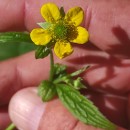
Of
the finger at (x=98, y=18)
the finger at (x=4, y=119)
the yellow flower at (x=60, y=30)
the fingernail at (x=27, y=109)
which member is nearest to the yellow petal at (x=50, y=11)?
the yellow flower at (x=60, y=30)

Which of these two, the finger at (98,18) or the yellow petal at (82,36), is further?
the finger at (98,18)

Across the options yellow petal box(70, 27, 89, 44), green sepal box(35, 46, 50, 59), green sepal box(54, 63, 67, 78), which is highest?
yellow petal box(70, 27, 89, 44)

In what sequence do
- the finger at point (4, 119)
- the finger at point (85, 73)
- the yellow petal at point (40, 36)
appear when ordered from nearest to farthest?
the yellow petal at point (40, 36) → the finger at point (85, 73) → the finger at point (4, 119)

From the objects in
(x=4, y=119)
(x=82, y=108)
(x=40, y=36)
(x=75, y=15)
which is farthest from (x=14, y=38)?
(x=4, y=119)

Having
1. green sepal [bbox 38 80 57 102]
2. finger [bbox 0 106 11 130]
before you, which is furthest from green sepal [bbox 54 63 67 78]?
finger [bbox 0 106 11 130]

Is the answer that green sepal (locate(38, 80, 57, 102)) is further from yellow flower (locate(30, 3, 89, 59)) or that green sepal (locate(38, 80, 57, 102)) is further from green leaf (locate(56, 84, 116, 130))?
yellow flower (locate(30, 3, 89, 59))

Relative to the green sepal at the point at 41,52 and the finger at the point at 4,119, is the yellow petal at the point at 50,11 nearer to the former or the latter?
the green sepal at the point at 41,52

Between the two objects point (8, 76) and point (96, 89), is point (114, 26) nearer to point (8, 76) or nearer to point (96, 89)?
point (96, 89)

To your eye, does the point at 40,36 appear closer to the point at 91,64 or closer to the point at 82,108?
the point at 82,108
